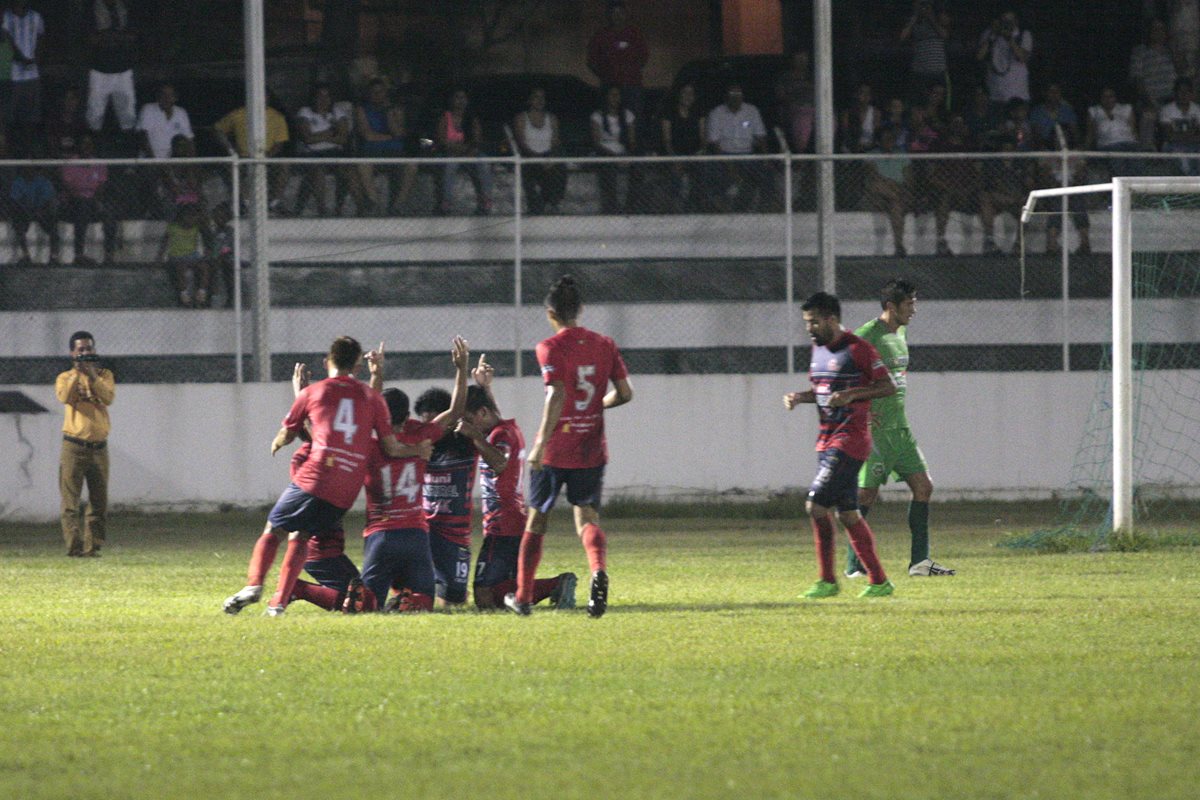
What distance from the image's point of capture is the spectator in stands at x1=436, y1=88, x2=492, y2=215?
1906 centimetres

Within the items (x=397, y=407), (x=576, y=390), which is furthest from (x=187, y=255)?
(x=576, y=390)

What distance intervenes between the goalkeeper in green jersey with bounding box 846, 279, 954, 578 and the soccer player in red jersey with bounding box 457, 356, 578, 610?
2.68 meters

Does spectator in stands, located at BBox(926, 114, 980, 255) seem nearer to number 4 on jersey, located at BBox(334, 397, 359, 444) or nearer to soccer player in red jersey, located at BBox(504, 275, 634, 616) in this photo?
soccer player in red jersey, located at BBox(504, 275, 634, 616)

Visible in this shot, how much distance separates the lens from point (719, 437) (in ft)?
63.1

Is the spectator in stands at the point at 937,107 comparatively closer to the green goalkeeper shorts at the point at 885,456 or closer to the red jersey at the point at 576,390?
the green goalkeeper shorts at the point at 885,456

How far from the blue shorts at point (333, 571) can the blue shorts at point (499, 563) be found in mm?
758

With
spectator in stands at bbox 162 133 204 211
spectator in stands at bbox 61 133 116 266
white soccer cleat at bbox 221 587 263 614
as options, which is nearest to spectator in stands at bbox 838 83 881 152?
spectator in stands at bbox 162 133 204 211

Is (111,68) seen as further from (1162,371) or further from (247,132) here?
(1162,371)

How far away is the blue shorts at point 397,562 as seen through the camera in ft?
33.8

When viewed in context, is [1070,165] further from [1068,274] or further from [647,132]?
[647,132]

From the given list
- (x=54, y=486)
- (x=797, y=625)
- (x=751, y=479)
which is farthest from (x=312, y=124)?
(x=797, y=625)

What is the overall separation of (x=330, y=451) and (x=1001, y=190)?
441 inches

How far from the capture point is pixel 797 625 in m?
9.56

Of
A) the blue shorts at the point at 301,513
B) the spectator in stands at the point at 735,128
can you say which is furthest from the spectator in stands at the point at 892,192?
the blue shorts at the point at 301,513
